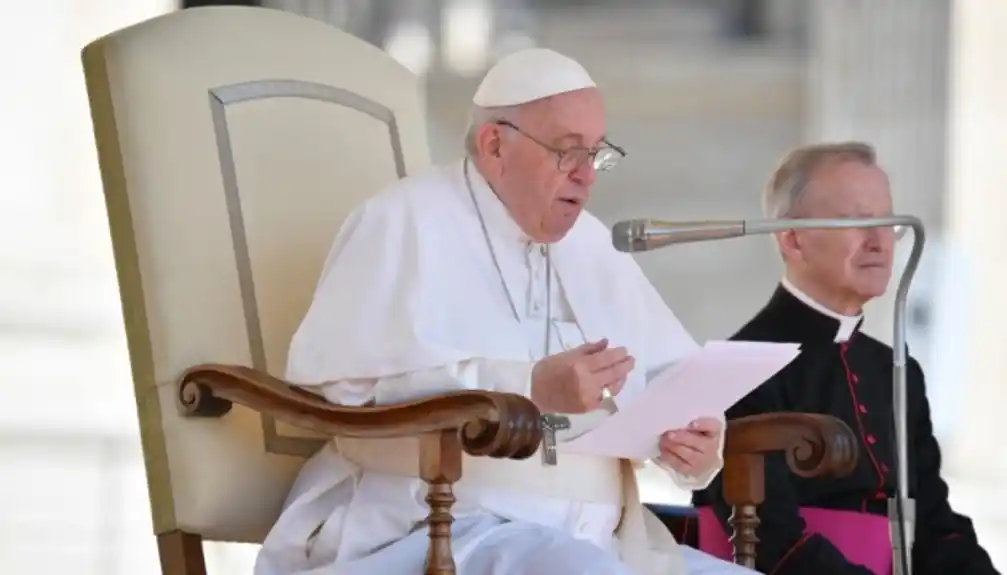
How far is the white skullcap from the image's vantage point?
2785mm

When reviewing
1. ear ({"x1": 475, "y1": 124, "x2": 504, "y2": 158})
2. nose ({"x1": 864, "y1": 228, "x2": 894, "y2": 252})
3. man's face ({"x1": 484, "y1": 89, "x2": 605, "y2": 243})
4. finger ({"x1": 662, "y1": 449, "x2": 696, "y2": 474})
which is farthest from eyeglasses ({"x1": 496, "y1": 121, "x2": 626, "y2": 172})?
nose ({"x1": 864, "y1": 228, "x2": 894, "y2": 252})

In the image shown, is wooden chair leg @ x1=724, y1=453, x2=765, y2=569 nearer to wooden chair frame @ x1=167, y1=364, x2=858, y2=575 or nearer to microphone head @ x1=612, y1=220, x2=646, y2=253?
wooden chair frame @ x1=167, y1=364, x2=858, y2=575

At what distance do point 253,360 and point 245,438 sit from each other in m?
0.16

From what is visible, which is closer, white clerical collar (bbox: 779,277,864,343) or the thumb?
the thumb

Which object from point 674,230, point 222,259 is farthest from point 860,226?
point 222,259

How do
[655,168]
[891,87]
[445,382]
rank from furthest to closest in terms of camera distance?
[655,168] < [891,87] < [445,382]

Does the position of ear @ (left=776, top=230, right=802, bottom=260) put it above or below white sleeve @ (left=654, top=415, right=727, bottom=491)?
above

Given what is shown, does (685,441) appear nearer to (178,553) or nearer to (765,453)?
(765,453)

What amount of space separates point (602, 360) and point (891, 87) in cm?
372

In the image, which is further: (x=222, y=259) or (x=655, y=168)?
(x=655, y=168)

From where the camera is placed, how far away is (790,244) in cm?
333

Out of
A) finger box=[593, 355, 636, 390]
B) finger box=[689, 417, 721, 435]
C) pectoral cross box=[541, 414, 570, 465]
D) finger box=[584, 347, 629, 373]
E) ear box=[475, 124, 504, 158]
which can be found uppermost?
ear box=[475, 124, 504, 158]

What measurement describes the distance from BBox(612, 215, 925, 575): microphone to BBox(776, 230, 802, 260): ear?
0.90 metres

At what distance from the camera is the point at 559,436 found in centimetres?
271
